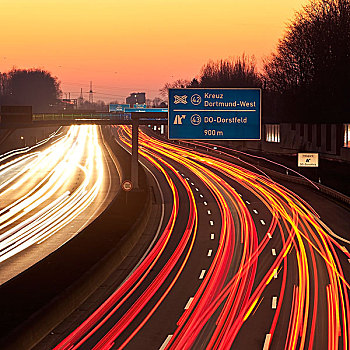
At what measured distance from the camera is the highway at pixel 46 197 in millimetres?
35281

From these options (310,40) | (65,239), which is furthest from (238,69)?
(65,239)

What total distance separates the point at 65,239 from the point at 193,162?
155 ft

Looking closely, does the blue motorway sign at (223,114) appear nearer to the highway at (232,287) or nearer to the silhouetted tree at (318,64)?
the highway at (232,287)

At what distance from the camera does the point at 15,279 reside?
81.3 ft

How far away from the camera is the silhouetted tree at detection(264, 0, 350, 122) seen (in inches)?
3546

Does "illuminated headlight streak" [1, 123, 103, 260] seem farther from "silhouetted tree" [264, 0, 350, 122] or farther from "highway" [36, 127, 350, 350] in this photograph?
"silhouetted tree" [264, 0, 350, 122]

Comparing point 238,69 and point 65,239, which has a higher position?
point 238,69

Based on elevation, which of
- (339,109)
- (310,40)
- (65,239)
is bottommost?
(65,239)

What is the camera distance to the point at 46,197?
55.8m

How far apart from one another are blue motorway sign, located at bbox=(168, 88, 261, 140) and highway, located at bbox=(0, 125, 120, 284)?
919cm

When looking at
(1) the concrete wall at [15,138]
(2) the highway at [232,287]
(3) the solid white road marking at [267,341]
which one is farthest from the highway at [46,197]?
(3) the solid white road marking at [267,341]

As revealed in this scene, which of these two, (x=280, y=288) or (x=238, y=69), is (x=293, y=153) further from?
(x=238, y=69)

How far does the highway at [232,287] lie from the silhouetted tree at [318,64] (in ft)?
142

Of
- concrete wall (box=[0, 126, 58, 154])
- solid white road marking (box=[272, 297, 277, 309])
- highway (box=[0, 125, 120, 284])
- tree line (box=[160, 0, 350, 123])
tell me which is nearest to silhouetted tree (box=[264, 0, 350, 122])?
tree line (box=[160, 0, 350, 123])
